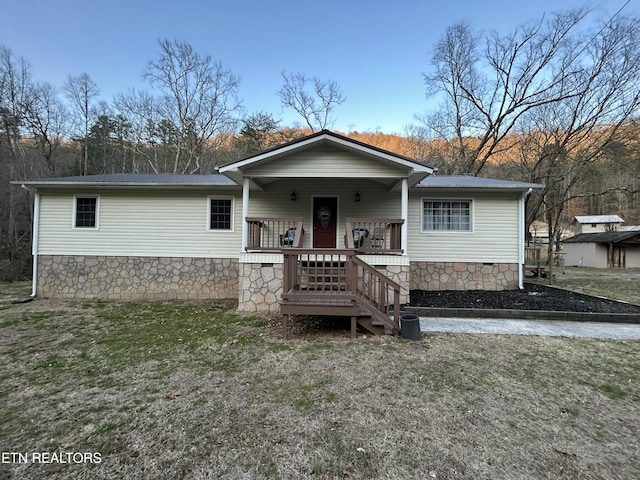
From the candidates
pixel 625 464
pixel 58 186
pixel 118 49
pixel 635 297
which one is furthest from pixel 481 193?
pixel 118 49

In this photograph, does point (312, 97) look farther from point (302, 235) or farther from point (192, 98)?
point (302, 235)

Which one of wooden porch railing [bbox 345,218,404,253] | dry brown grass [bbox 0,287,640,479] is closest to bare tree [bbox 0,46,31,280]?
dry brown grass [bbox 0,287,640,479]

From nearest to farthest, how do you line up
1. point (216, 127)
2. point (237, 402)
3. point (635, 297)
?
point (237, 402) < point (635, 297) < point (216, 127)

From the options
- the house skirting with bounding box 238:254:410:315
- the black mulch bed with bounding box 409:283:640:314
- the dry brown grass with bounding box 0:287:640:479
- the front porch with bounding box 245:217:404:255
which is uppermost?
the front porch with bounding box 245:217:404:255

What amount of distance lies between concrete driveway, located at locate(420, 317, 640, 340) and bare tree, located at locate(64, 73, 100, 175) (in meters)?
23.3

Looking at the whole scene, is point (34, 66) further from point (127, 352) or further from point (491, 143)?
point (491, 143)

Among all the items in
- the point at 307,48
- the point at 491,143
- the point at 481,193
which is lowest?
the point at 481,193

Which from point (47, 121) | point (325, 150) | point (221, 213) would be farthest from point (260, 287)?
point (47, 121)

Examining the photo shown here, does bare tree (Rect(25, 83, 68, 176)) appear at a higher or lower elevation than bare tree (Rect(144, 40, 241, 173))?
lower

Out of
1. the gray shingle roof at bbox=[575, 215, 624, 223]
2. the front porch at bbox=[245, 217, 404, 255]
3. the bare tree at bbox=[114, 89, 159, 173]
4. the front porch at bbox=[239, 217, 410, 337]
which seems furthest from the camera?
the gray shingle roof at bbox=[575, 215, 624, 223]

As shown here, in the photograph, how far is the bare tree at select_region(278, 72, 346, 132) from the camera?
22.2 meters

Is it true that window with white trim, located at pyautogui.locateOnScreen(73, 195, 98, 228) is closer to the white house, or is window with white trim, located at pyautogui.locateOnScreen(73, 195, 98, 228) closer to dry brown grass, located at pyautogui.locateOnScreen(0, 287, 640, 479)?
the white house

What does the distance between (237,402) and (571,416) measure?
10.8 feet

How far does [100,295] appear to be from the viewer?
8.52 meters
